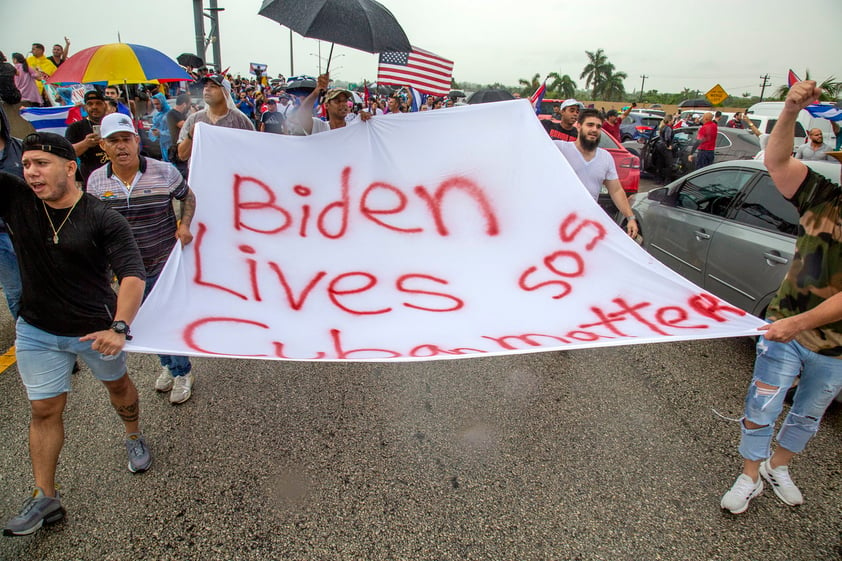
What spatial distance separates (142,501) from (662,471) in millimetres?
2839

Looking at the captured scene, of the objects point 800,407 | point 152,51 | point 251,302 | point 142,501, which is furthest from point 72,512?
point 152,51

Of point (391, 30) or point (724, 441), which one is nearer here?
point (724, 441)

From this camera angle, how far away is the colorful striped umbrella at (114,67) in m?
4.90

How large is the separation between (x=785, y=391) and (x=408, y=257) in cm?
217

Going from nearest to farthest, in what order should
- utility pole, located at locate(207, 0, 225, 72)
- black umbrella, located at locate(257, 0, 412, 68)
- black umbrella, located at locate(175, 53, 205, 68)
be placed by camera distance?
1. black umbrella, located at locate(257, 0, 412, 68)
2. black umbrella, located at locate(175, 53, 205, 68)
3. utility pole, located at locate(207, 0, 225, 72)

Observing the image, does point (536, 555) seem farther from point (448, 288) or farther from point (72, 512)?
point (72, 512)

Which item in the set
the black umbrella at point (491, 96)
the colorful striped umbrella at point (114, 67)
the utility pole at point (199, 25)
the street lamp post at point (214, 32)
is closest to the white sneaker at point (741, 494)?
the colorful striped umbrella at point (114, 67)

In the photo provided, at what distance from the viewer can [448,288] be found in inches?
123

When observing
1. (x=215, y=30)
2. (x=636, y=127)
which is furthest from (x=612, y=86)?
(x=215, y=30)

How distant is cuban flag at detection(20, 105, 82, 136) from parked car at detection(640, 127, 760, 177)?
38.3ft

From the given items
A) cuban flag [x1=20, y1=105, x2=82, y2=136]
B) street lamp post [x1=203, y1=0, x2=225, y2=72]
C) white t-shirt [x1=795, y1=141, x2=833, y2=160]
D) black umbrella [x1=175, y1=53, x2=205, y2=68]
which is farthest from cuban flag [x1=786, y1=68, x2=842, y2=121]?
street lamp post [x1=203, y1=0, x2=225, y2=72]

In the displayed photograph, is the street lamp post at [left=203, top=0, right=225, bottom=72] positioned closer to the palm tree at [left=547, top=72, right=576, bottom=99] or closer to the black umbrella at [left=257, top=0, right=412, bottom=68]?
the black umbrella at [left=257, top=0, right=412, bottom=68]

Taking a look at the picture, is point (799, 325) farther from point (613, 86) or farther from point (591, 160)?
point (613, 86)

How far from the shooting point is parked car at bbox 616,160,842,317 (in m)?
3.70
